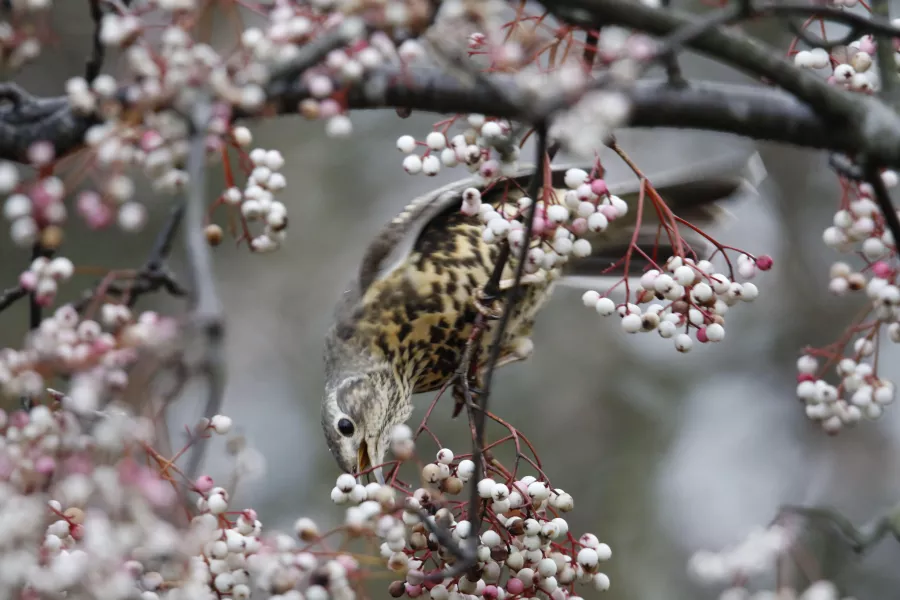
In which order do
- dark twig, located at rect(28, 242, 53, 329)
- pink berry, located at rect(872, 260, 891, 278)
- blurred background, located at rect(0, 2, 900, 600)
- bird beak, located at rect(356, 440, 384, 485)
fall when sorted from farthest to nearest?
blurred background, located at rect(0, 2, 900, 600) → bird beak, located at rect(356, 440, 384, 485) → pink berry, located at rect(872, 260, 891, 278) → dark twig, located at rect(28, 242, 53, 329)

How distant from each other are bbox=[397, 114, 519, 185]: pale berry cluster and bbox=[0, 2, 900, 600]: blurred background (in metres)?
3.46

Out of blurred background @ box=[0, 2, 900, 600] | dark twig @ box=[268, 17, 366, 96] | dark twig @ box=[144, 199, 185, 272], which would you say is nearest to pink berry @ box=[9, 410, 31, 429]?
dark twig @ box=[144, 199, 185, 272]

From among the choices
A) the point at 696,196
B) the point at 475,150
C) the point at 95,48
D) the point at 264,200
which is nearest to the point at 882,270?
the point at 475,150

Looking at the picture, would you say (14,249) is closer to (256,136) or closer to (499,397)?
(256,136)

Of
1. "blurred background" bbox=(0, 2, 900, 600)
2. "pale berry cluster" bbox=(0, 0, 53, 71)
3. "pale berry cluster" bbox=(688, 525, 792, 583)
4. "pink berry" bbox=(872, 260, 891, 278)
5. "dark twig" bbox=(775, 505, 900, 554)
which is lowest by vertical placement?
"blurred background" bbox=(0, 2, 900, 600)

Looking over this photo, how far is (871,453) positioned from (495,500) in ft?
14.8

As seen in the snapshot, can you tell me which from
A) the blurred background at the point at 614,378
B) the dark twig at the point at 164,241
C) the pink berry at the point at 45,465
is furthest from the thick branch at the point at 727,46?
the blurred background at the point at 614,378

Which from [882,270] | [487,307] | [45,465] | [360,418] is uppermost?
[882,270]

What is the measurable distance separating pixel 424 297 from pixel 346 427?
1.39ft

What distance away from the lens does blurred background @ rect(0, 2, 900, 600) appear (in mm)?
5543

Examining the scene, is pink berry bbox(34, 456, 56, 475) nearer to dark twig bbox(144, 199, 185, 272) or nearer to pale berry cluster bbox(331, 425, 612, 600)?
dark twig bbox(144, 199, 185, 272)

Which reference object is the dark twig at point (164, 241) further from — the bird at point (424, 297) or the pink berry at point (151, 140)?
the bird at point (424, 297)

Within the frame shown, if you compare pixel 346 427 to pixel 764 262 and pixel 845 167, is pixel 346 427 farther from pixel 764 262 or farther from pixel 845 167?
pixel 845 167

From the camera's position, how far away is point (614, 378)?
591cm
